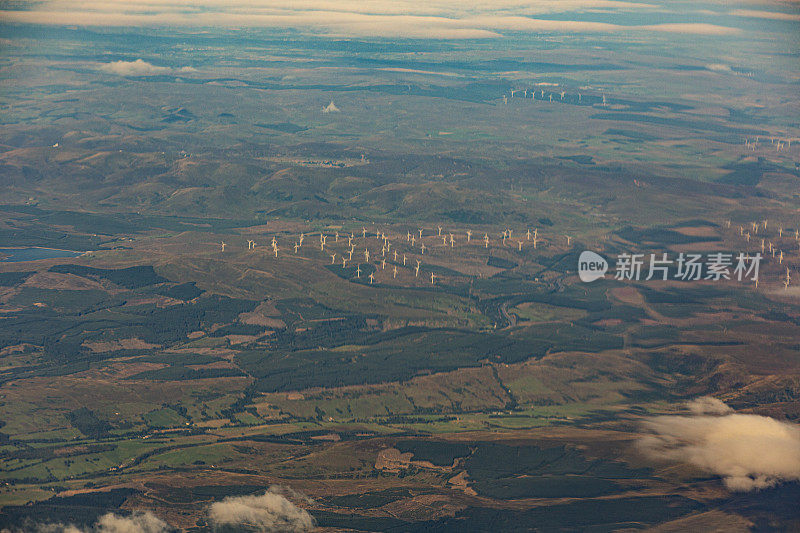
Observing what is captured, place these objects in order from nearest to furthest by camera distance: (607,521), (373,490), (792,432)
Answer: (607,521) < (373,490) < (792,432)

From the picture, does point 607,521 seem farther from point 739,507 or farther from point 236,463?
point 236,463

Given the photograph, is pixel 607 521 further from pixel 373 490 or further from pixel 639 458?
pixel 373 490

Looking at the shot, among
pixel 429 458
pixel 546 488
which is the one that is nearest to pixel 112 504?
pixel 429 458

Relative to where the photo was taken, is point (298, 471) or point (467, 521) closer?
point (467, 521)

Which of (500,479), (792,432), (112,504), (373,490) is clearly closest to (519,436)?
(500,479)

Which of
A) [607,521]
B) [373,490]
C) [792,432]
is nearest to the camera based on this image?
[607,521]

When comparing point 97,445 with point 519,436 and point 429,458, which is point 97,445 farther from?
point 519,436

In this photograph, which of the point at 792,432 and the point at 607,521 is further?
the point at 792,432

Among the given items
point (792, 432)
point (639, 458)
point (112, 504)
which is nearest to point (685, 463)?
point (639, 458)
